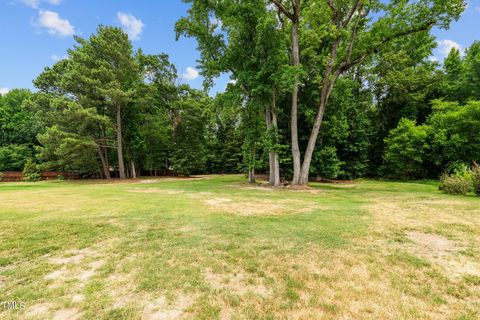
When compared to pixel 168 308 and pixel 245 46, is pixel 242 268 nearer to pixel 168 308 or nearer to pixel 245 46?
pixel 168 308

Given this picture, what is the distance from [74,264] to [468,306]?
4.82 meters

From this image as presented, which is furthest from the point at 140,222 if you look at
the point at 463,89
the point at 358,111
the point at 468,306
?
the point at 463,89

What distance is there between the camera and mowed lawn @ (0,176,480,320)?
2152mm

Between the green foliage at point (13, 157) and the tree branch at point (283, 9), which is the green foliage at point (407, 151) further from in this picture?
the green foliage at point (13, 157)

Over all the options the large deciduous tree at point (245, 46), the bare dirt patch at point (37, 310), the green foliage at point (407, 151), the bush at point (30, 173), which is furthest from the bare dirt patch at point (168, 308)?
the bush at point (30, 173)

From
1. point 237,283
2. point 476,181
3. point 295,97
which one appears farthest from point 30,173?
point 476,181

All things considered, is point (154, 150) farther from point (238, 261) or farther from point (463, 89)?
point (463, 89)

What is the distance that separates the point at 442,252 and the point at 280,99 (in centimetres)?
1604

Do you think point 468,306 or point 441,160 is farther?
point 441,160

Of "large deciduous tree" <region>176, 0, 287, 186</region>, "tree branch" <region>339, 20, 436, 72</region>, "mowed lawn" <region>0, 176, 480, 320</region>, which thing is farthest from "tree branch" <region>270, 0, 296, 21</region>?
"mowed lawn" <region>0, 176, 480, 320</region>

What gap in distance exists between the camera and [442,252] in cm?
343

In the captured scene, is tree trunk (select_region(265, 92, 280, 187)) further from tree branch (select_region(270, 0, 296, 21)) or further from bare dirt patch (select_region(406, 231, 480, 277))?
bare dirt patch (select_region(406, 231, 480, 277))

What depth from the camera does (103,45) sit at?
20.9 m

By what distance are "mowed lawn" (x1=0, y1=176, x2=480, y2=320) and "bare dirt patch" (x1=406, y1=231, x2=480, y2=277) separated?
17mm
